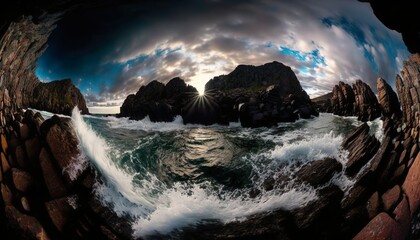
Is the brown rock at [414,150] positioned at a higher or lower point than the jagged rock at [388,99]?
lower

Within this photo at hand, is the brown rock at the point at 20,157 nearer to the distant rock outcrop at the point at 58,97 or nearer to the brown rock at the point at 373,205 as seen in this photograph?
the distant rock outcrop at the point at 58,97

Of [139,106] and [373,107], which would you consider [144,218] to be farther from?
[373,107]

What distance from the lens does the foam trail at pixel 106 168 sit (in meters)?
2.67

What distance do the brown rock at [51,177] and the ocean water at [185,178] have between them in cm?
37

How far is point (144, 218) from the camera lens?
2.79 m

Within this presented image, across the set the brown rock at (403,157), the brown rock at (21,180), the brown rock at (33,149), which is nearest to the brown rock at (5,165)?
the brown rock at (21,180)

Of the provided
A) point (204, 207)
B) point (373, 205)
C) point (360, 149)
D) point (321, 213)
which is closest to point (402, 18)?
point (360, 149)

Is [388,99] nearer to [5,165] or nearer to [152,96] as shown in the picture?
[152,96]

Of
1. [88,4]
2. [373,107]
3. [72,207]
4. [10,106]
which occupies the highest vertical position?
[88,4]

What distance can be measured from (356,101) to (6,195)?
14.0 feet

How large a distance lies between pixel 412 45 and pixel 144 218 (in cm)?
357

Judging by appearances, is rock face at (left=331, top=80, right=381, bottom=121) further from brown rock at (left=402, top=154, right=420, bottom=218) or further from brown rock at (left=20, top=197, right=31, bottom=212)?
brown rock at (left=20, top=197, right=31, bottom=212)

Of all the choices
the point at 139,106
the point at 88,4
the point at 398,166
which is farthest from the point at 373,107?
the point at 88,4

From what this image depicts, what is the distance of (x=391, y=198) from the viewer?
2.06m
